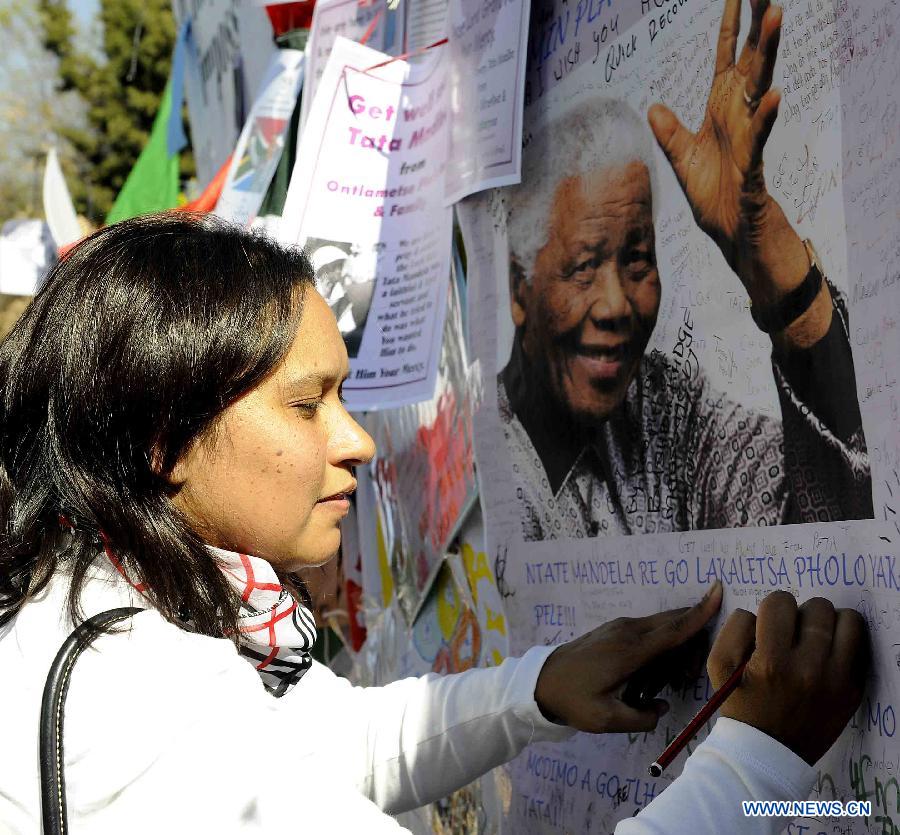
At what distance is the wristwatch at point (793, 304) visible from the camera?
1.13 m

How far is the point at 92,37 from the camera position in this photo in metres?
16.4

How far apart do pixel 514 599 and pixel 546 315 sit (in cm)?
49

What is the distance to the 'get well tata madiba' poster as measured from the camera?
1.08 metres

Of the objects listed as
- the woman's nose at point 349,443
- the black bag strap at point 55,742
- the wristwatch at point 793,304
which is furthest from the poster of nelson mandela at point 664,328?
the black bag strap at point 55,742

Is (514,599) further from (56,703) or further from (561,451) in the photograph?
(56,703)

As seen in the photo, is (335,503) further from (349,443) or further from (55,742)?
(55,742)

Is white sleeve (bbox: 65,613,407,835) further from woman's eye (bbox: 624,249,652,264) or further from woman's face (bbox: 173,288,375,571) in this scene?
woman's eye (bbox: 624,249,652,264)

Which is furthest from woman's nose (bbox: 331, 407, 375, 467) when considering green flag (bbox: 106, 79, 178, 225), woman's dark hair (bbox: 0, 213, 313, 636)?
green flag (bbox: 106, 79, 178, 225)

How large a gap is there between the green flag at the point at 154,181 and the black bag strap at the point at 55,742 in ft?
11.3

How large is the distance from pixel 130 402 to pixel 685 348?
2.18ft

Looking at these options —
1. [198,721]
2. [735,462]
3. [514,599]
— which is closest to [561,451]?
[514,599]

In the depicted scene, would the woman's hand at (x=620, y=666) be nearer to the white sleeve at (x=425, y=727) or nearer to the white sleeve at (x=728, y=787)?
the white sleeve at (x=425, y=727)

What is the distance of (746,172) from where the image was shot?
4.08 feet

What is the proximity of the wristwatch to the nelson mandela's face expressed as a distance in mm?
221
